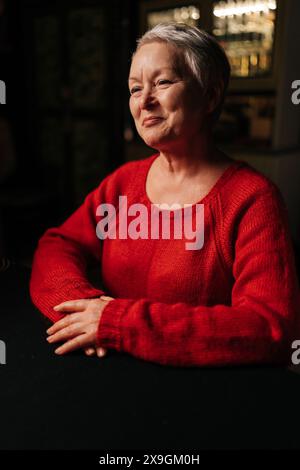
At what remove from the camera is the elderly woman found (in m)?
0.81

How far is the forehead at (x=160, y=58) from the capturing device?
1.00m

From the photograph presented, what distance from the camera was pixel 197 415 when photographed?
67cm

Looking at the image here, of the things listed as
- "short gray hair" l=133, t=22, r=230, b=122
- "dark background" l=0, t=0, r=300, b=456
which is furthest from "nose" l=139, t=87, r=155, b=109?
"dark background" l=0, t=0, r=300, b=456

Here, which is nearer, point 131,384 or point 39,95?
point 131,384

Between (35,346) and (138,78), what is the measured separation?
2.09 feet

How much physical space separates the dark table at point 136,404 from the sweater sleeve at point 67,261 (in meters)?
0.14

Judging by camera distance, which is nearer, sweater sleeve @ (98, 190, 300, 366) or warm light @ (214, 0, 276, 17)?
sweater sleeve @ (98, 190, 300, 366)

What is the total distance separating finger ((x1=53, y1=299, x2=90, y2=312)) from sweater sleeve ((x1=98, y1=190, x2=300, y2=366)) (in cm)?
8

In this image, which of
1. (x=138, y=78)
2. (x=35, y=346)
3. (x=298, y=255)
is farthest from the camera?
(x=298, y=255)

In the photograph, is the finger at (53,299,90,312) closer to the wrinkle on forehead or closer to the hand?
the hand

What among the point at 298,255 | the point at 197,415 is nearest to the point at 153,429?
the point at 197,415

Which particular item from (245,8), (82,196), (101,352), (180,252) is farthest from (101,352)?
(82,196)

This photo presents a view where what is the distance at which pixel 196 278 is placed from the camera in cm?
105
